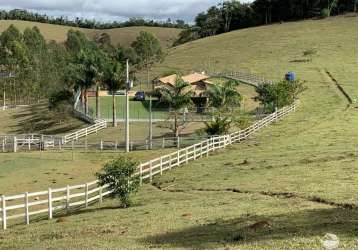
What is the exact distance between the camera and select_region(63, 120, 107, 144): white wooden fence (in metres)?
55.0

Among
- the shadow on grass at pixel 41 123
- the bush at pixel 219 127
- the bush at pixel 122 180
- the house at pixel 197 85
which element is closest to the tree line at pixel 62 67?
the shadow on grass at pixel 41 123

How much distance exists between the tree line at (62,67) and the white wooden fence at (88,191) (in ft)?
69.7

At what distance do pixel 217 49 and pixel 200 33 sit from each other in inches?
2175

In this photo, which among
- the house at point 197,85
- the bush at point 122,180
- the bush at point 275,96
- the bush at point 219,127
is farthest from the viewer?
the house at point 197,85

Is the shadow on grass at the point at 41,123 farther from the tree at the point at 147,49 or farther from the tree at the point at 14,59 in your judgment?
the tree at the point at 147,49

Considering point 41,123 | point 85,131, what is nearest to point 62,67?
point 41,123

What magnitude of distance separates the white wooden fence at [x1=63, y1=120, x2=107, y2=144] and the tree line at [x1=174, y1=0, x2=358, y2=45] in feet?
361

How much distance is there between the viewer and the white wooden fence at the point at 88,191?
2044cm

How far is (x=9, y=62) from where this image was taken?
4980 inches

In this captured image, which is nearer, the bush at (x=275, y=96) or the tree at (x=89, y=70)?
the bush at (x=275, y=96)

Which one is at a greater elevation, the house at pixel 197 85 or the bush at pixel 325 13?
the bush at pixel 325 13

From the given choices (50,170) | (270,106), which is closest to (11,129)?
(270,106)

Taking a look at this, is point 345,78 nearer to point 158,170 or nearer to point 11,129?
point 11,129

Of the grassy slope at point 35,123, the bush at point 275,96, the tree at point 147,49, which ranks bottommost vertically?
the grassy slope at point 35,123
